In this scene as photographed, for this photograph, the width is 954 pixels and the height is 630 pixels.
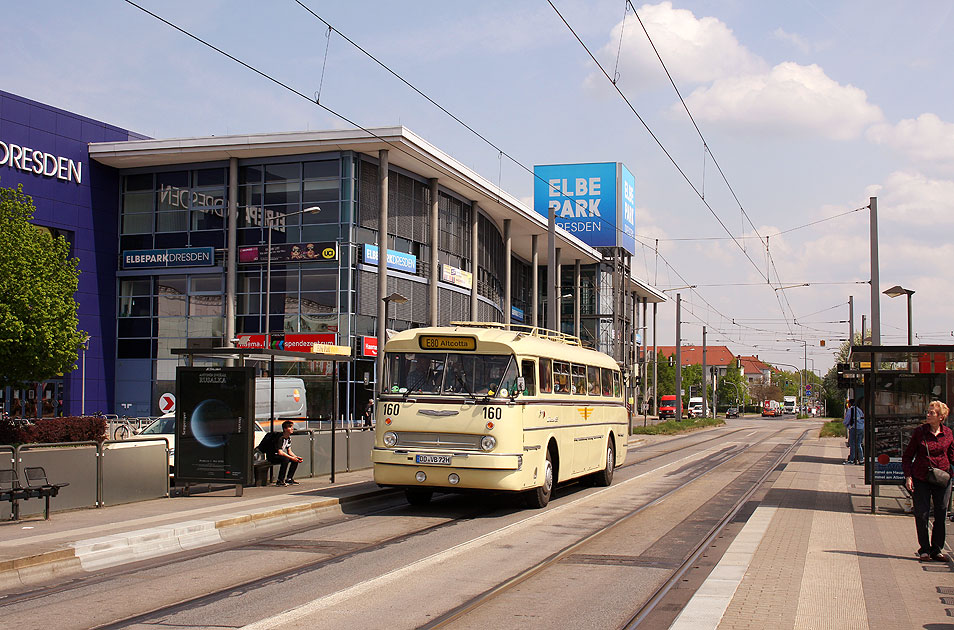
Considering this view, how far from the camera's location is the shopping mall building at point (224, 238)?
4134 cm

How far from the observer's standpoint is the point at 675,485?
21422mm

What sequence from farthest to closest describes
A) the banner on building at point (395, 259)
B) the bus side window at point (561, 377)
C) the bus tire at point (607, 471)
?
the banner on building at point (395, 259), the bus tire at point (607, 471), the bus side window at point (561, 377)

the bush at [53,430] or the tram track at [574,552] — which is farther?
the bush at [53,430]

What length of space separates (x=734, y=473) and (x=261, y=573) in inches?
711

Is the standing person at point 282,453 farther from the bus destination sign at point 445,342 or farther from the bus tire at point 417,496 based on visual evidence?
the bus destination sign at point 445,342

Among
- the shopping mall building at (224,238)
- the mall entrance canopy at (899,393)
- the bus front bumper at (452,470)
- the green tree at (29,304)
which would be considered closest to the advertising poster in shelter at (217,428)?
the bus front bumper at (452,470)

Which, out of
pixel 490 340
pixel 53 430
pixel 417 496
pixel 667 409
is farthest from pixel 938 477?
pixel 667 409

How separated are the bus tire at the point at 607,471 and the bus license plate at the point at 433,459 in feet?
21.7

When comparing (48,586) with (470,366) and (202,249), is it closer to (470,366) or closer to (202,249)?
(470,366)

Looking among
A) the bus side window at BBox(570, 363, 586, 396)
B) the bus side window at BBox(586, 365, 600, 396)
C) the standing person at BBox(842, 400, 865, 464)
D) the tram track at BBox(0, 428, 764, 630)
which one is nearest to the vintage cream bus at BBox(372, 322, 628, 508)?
the tram track at BBox(0, 428, 764, 630)

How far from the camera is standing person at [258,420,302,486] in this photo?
18.4m

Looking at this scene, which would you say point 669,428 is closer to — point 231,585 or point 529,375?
point 529,375

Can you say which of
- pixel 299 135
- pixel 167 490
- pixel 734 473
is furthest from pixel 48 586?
pixel 299 135

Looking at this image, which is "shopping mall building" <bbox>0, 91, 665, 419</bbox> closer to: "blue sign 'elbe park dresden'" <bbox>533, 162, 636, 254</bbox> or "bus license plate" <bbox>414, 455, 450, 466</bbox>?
"bus license plate" <bbox>414, 455, 450, 466</bbox>
